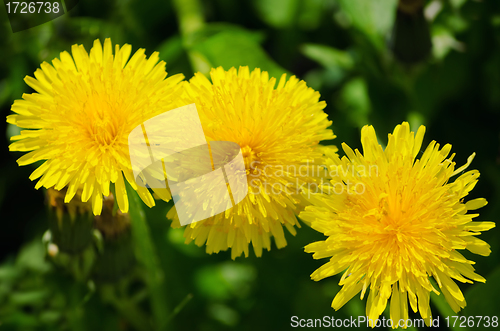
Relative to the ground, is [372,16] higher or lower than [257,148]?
higher

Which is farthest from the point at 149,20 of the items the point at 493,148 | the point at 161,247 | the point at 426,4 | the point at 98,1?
the point at 493,148

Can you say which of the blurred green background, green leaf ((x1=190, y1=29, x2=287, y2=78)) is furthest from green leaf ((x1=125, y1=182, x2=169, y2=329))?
green leaf ((x1=190, y1=29, x2=287, y2=78))

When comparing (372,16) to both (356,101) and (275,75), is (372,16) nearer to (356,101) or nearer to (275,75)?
(356,101)

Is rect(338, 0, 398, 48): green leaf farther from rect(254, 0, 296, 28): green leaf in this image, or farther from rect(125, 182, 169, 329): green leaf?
rect(125, 182, 169, 329): green leaf

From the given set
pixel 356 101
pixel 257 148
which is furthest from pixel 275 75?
pixel 257 148

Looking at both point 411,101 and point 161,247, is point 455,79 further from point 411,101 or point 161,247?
point 161,247

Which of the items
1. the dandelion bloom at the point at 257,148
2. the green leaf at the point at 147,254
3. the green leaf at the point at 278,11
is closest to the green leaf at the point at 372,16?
the green leaf at the point at 278,11

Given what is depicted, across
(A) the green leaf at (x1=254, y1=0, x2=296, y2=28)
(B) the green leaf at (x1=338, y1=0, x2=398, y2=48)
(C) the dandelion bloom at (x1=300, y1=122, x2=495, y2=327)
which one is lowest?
(C) the dandelion bloom at (x1=300, y1=122, x2=495, y2=327)
